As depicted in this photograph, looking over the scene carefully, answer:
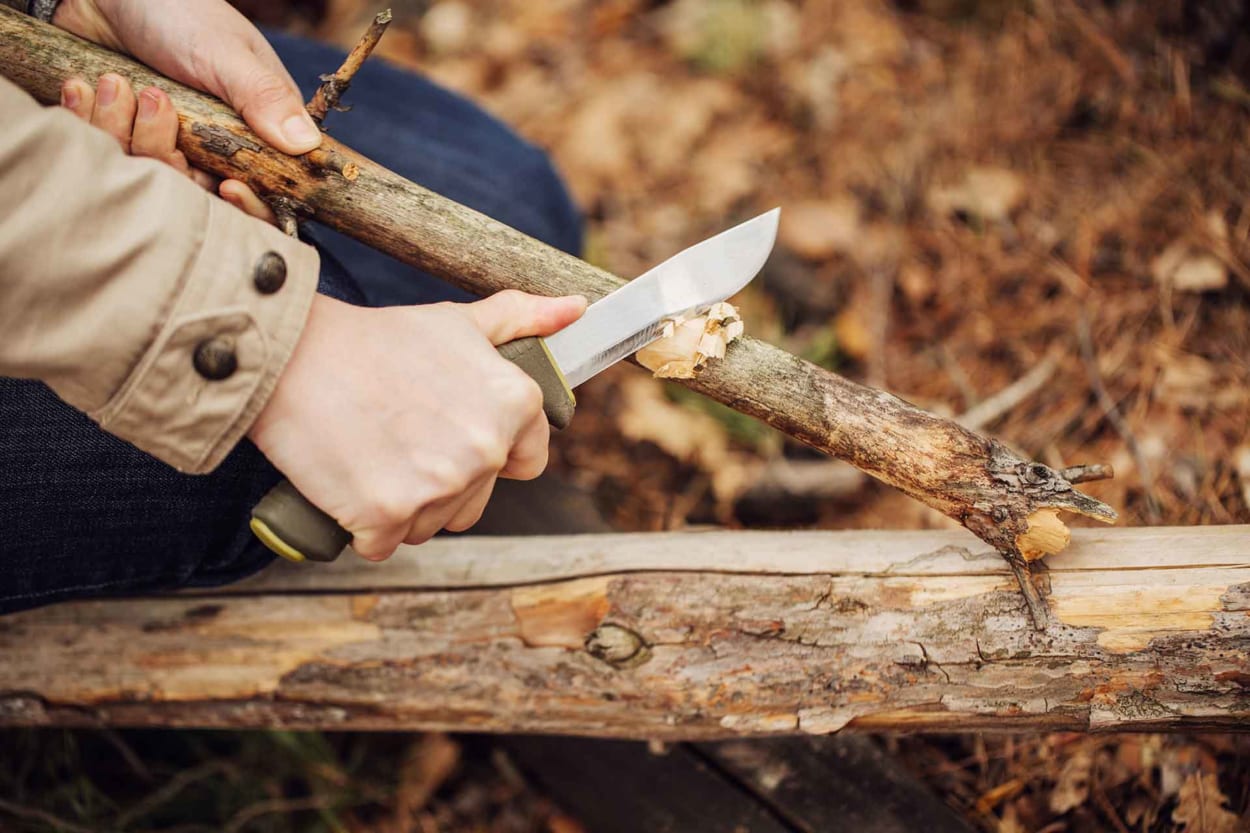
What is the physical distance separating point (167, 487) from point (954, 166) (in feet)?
9.30

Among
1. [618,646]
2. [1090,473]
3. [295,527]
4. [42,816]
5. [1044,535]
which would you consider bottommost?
[42,816]

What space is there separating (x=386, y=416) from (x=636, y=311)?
0.48m

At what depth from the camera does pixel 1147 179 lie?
8.81ft

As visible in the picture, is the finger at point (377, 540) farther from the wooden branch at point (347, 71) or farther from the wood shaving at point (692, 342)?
the wooden branch at point (347, 71)

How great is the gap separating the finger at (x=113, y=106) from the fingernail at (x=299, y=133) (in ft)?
0.87

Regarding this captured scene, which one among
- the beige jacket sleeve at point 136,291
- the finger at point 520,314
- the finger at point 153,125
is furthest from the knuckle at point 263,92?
the finger at point 520,314

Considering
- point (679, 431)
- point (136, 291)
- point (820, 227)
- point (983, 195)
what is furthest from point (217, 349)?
point (983, 195)

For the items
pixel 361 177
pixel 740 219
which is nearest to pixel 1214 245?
pixel 740 219

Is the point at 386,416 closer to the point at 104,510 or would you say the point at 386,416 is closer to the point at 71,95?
the point at 104,510

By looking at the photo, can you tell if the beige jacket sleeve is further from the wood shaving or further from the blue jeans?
the wood shaving

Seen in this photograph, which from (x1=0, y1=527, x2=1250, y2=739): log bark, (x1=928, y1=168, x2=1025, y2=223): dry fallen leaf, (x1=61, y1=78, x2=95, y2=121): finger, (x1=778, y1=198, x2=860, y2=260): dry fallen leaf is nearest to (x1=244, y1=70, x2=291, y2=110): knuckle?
(x1=61, y1=78, x2=95, y2=121): finger

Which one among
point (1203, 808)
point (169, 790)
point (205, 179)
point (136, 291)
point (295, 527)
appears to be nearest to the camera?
point (136, 291)

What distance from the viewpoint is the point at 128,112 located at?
4.48 feet

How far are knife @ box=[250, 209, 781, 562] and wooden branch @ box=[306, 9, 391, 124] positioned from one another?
54 centimetres
